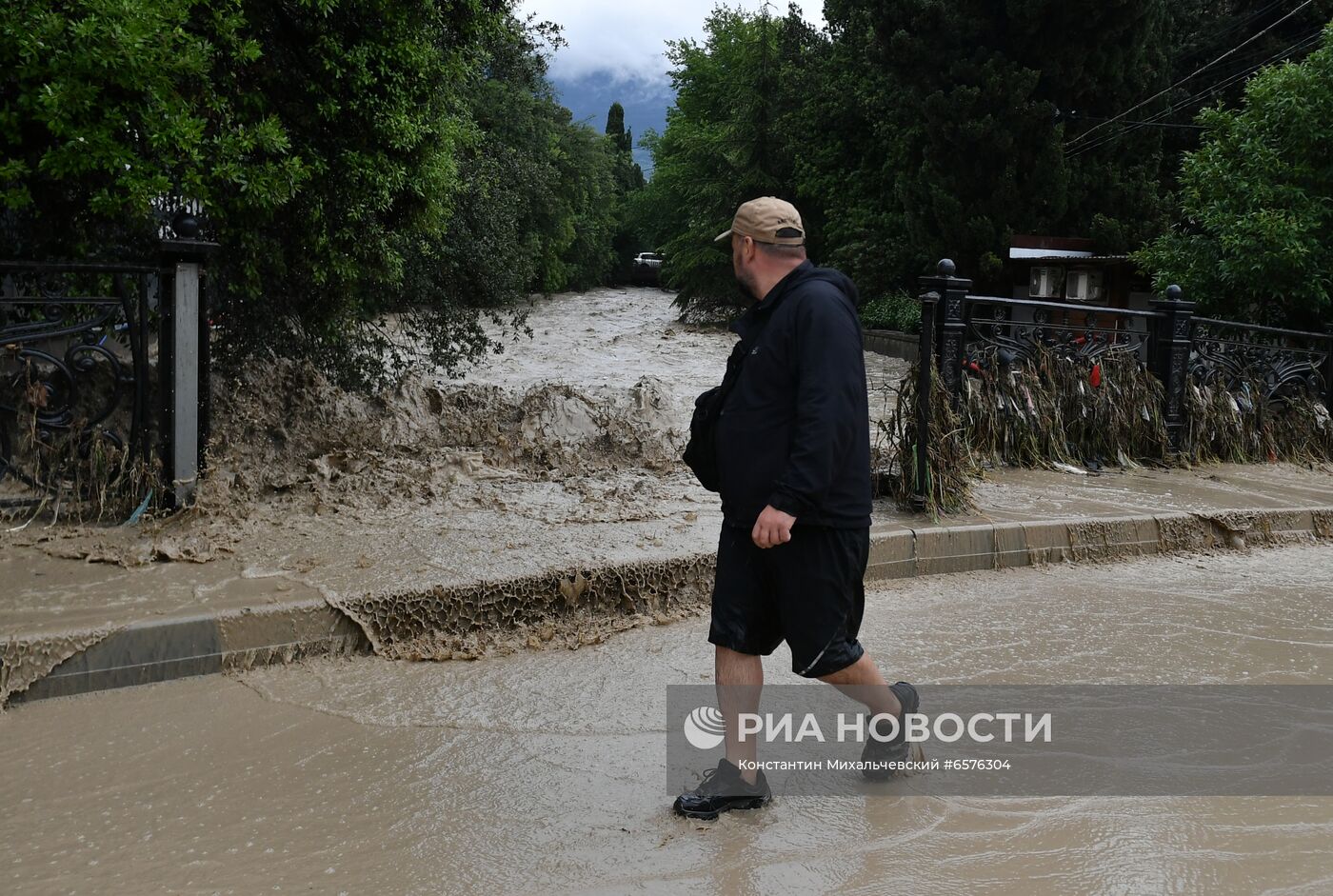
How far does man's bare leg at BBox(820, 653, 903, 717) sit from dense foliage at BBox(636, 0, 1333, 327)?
69.2 ft

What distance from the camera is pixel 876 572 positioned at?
6605 mm

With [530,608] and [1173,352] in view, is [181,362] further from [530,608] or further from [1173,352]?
[1173,352]

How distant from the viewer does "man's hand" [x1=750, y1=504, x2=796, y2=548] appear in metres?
3.13

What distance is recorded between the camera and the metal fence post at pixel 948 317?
794 centimetres

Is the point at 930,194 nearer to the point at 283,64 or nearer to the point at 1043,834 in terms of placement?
the point at 283,64

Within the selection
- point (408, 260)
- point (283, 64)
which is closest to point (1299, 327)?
point (408, 260)

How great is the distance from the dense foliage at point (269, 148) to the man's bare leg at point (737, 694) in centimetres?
465

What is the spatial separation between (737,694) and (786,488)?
0.72m

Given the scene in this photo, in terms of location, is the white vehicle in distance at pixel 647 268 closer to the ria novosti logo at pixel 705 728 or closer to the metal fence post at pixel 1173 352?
the metal fence post at pixel 1173 352

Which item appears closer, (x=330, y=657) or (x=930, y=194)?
(x=330, y=657)

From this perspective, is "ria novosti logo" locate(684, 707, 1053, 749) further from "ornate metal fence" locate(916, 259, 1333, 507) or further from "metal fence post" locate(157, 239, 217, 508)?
"metal fence post" locate(157, 239, 217, 508)

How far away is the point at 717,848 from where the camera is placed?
10.5 ft

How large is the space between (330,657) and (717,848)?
2.36 meters

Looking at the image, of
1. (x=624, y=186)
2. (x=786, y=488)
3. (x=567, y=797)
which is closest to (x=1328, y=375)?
(x=786, y=488)
